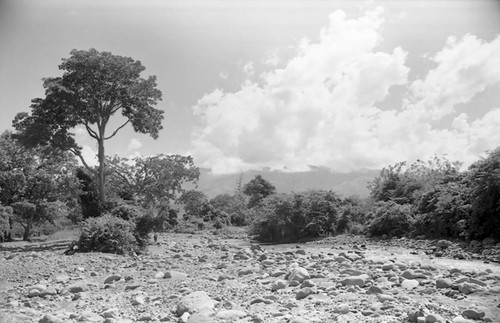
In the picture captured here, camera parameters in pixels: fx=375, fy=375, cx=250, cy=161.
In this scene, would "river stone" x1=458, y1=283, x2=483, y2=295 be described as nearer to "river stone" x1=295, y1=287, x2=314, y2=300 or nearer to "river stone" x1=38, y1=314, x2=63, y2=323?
"river stone" x1=295, y1=287, x2=314, y2=300

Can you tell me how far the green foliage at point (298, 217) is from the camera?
78.3ft

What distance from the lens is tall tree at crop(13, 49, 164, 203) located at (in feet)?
61.6

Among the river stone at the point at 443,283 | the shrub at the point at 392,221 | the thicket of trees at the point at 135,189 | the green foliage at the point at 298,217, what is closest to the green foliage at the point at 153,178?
the thicket of trees at the point at 135,189

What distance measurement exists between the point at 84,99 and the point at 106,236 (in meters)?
8.22

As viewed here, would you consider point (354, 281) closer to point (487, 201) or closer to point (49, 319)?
point (49, 319)

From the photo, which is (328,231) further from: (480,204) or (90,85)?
(90,85)

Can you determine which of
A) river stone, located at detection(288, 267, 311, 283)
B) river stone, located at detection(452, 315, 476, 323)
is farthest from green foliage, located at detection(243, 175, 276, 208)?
river stone, located at detection(452, 315, 476, 323)

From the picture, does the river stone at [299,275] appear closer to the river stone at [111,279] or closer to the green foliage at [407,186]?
the river stone at [111,279]

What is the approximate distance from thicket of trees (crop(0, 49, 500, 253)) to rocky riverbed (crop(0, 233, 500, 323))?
4.37 m

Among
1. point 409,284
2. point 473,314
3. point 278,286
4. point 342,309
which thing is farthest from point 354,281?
point 473,314

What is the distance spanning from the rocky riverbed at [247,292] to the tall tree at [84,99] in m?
8.77

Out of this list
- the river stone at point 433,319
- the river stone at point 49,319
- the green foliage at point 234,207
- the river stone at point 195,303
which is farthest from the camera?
the green foliage at point 234,207

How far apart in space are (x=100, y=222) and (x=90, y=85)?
26.4 ft

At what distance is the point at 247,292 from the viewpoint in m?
8.18
